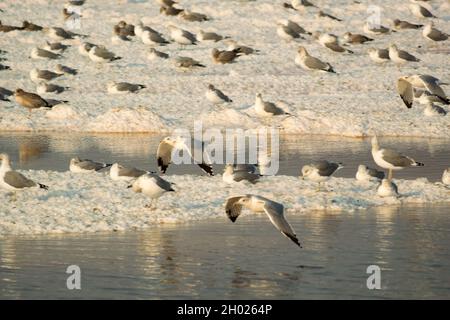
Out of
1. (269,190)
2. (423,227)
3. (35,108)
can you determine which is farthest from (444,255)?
(35,108)

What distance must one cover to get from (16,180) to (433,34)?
980 inches

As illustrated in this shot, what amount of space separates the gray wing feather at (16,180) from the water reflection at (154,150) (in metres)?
3.47

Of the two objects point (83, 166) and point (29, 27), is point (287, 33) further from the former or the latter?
point (83, 166)

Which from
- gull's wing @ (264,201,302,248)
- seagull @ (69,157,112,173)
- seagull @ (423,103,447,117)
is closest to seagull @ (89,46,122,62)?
seagull @ (423,103,447,117)

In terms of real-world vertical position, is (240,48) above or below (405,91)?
below

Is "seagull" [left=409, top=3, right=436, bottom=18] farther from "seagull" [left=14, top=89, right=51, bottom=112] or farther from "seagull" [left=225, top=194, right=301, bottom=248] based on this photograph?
"seagull" [left=225, top=194, right=301, bottom=248]

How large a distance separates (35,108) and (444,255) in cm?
1775

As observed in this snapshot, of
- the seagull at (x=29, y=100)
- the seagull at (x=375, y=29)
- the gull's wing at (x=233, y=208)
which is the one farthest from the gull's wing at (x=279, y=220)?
the seagull at (x=375, y=29)

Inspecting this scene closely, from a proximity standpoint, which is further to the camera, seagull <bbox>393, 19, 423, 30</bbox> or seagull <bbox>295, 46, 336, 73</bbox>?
seagull <bbox>393, 19, 423, 30</bbox>

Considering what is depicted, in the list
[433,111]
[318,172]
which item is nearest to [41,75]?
[433,111]

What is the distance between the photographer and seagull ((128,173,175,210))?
61.4 feet

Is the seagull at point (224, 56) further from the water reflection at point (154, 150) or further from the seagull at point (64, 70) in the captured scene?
the water reflection at point (154, 150)

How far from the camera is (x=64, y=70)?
3641 cm

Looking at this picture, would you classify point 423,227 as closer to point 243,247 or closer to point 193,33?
point 243,247
